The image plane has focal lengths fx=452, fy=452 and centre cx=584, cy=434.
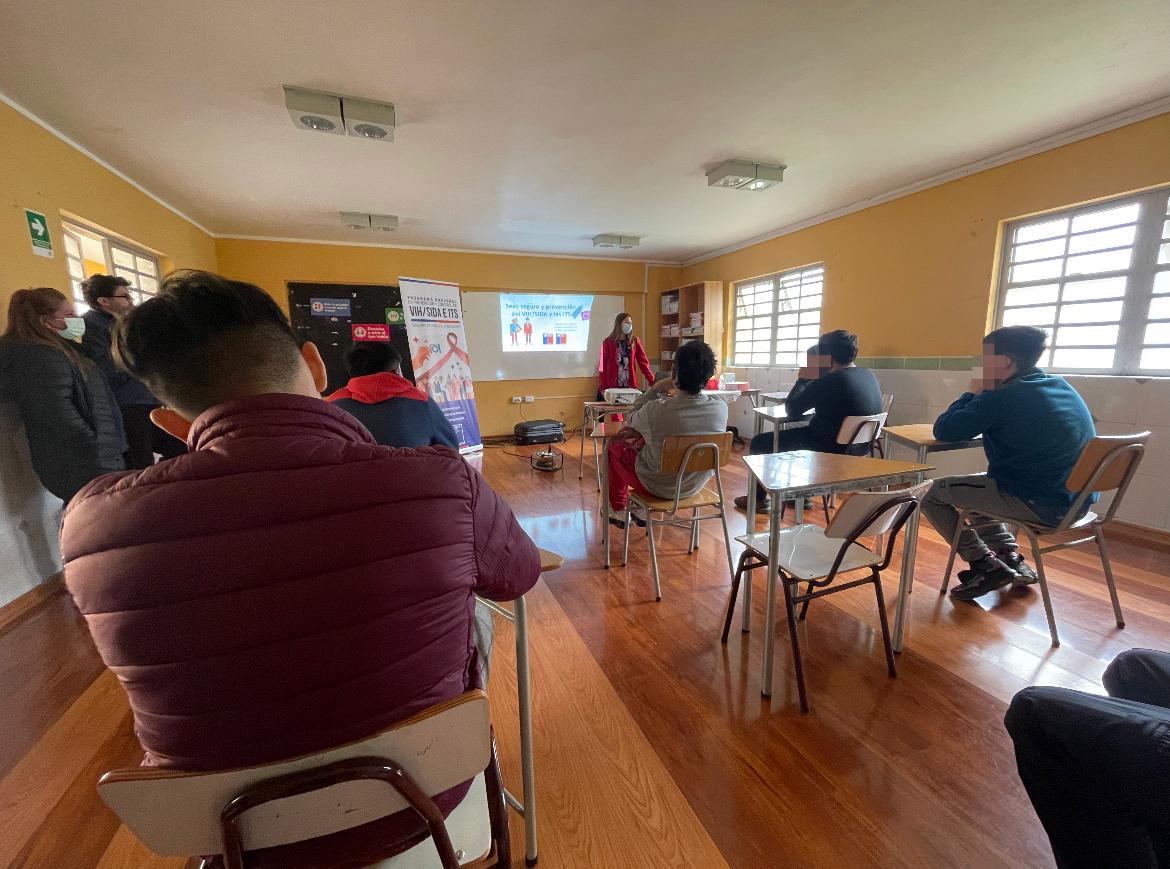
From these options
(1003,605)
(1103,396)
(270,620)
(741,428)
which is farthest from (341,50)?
(741,428)

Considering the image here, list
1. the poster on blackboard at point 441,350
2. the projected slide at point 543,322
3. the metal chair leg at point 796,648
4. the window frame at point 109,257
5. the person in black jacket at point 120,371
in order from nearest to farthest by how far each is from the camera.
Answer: the metal chair leg at point 796,648 < the person in black jacket at point 120,371 < the window frame at point 109,257 < the poster on blackboard at point 441,350 < the projected slide at point 543,322

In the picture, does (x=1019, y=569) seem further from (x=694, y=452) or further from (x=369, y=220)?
(x=369, y=220)

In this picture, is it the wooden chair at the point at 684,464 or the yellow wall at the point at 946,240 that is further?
the yellow wall at the point at 946,240

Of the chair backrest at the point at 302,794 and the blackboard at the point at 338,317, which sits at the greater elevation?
the blackboard at the point at 338,317

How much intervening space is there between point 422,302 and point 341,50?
1.37 meters

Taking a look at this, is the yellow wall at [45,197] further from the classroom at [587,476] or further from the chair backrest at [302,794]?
the chair backrest at [302,794]

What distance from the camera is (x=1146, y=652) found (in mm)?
983

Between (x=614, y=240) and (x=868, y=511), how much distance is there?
478cm

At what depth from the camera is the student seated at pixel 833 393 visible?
2.83m

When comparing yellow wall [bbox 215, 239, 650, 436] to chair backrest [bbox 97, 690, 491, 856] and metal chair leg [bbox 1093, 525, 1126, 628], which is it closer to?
metal chair leg [bbox 1093, 525, 1126, 628]

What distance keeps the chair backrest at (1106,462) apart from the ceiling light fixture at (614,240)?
181 inches

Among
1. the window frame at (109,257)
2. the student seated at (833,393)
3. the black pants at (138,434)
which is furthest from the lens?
the student seated at (833,393)

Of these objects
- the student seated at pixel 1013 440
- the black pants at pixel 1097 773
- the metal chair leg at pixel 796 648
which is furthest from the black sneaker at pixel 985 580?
the black pants at pixel 1097 773

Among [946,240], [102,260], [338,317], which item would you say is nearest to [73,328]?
[102,260]
